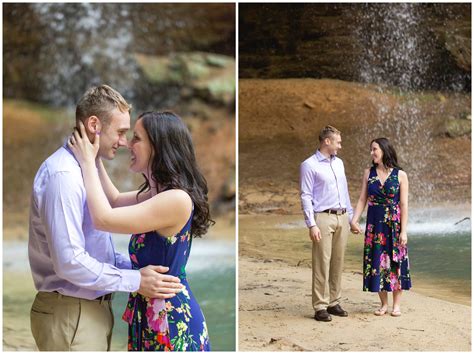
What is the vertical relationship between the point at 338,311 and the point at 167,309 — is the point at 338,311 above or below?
below

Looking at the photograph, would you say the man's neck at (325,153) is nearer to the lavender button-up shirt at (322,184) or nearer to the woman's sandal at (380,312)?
the lavender button-up shirt at (322,184)

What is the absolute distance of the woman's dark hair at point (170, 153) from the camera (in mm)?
1749

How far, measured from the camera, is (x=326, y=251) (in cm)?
394

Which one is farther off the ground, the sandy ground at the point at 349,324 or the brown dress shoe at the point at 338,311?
the brown dress shoe at the point at 338,311

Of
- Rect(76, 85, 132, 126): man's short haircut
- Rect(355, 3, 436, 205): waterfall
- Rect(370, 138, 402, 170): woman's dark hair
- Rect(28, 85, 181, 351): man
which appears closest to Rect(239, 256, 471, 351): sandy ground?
Rect(370, 138, 402, 170): woman's dark hair

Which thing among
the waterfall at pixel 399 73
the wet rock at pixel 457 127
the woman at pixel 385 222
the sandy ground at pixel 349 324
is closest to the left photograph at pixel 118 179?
the sandy ground at pixel 349 324

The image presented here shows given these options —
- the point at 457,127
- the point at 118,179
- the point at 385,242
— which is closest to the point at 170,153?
the point at 385,242

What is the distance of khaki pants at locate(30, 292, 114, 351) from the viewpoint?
1.78 meters

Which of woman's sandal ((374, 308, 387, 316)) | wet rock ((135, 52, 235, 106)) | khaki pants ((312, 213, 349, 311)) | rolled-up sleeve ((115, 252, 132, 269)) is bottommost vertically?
woman's sandal ((374, 308, 387, 316))

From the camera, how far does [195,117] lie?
11078 millimetres

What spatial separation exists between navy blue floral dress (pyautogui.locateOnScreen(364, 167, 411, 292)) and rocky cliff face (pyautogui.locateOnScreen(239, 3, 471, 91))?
877 centimetres

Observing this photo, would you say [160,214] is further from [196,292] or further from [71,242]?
[196,292]

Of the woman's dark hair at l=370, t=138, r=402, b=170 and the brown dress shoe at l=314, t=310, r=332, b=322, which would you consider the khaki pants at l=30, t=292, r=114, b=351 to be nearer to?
the brown dress shoe at l=314, t=310, r=332, b=322

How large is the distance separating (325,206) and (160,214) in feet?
7.59
